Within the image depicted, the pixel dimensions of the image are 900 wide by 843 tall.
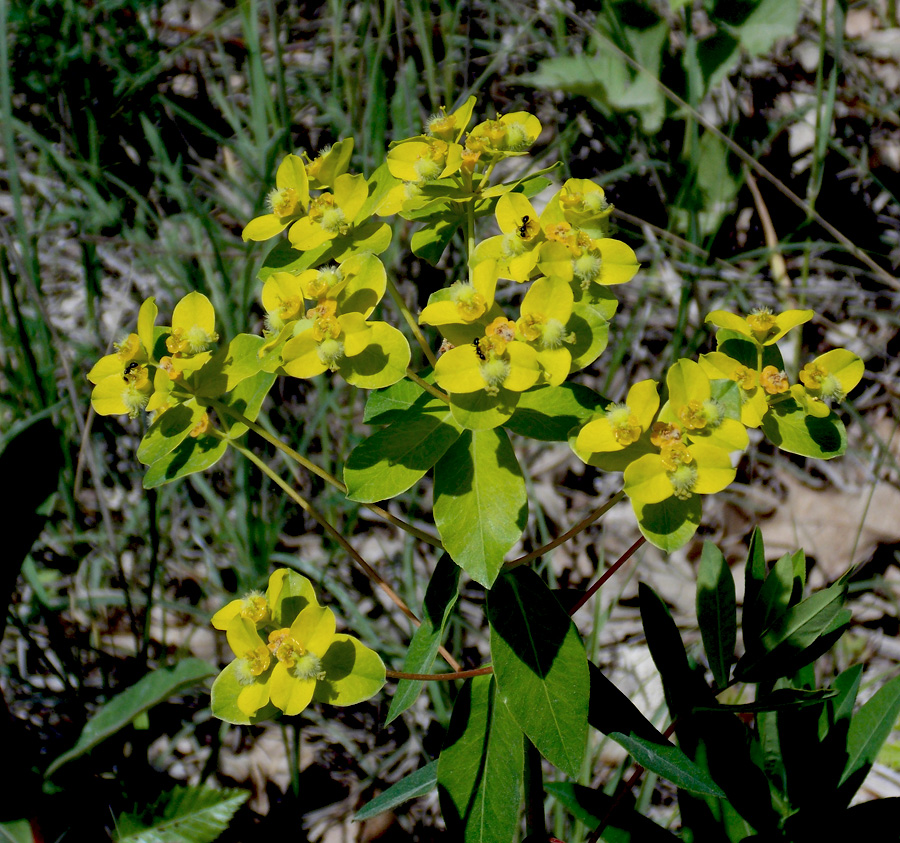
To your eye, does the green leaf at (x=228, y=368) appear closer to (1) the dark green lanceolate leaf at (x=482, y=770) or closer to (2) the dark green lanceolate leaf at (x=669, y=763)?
(1) the dark green lanceolate leaf at (x=482, y=770)

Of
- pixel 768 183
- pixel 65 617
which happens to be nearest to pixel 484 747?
pixel 65 617

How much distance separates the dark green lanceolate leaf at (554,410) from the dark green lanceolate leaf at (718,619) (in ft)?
1.79

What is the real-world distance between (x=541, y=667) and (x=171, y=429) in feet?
2.25

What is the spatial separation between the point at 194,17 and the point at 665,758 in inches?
139

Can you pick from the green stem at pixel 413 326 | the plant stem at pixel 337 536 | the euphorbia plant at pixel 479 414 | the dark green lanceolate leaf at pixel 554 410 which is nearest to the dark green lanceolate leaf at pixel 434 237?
the euphorbia plant at pixel 479 414

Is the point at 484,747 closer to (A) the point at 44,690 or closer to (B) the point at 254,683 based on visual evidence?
(B) the point at 254,683

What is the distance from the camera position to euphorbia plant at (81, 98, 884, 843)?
1110 mm

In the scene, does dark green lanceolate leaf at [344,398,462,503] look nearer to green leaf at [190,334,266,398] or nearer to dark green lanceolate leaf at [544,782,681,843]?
green leaf at [190,334,266,398]

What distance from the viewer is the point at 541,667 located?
125cm

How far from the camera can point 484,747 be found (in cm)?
136

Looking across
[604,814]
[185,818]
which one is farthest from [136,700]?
[604,814]

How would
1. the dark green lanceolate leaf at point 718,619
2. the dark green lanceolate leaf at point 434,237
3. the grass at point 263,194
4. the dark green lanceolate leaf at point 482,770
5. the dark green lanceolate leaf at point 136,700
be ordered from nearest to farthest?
the dark green lanceolate leaf at point 482,770
the dark green lanceolate leaf at point 434,237
the dark green lanceolate leaf at point 718,619
the dark green lanceolate leaf at point 136,700
the grass at point 263,194

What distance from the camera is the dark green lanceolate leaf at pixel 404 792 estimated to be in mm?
1412

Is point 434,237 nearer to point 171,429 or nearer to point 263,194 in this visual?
point 171,429
